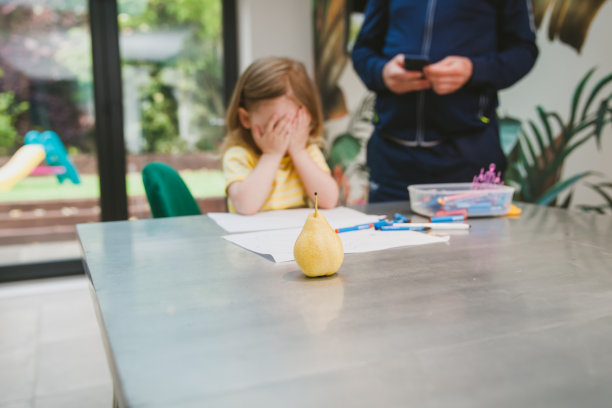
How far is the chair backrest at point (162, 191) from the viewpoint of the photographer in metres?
1.30

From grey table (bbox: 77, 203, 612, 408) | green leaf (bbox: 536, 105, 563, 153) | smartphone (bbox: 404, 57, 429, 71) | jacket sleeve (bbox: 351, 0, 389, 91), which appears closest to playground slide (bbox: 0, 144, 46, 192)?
grey table (bbox: 77, 203, 612, 408)

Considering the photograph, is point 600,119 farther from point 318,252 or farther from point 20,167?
point 20,167

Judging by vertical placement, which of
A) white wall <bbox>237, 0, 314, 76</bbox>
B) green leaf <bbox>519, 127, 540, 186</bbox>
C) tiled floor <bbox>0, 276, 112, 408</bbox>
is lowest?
tiled floor <bbox>0, 276, 112, 408</bbox>

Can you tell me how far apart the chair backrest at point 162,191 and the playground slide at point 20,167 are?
56cm

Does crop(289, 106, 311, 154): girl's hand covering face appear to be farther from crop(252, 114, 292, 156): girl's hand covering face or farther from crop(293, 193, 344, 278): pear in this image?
crop(293, 193, 344, 278): pear

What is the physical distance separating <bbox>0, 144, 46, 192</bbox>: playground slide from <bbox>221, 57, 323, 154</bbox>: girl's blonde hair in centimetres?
68

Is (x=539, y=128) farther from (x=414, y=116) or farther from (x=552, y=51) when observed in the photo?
(x=414, y=116)

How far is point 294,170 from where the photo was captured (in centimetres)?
154

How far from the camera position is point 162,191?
1313mm

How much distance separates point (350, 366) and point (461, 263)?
0.38 meters

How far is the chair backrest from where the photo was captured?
1303 mm

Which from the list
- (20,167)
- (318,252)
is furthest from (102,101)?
(318,252)

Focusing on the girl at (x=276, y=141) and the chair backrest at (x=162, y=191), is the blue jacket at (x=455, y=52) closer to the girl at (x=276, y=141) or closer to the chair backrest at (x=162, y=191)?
the girl at (x=276, y=141)

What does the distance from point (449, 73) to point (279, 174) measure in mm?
572
